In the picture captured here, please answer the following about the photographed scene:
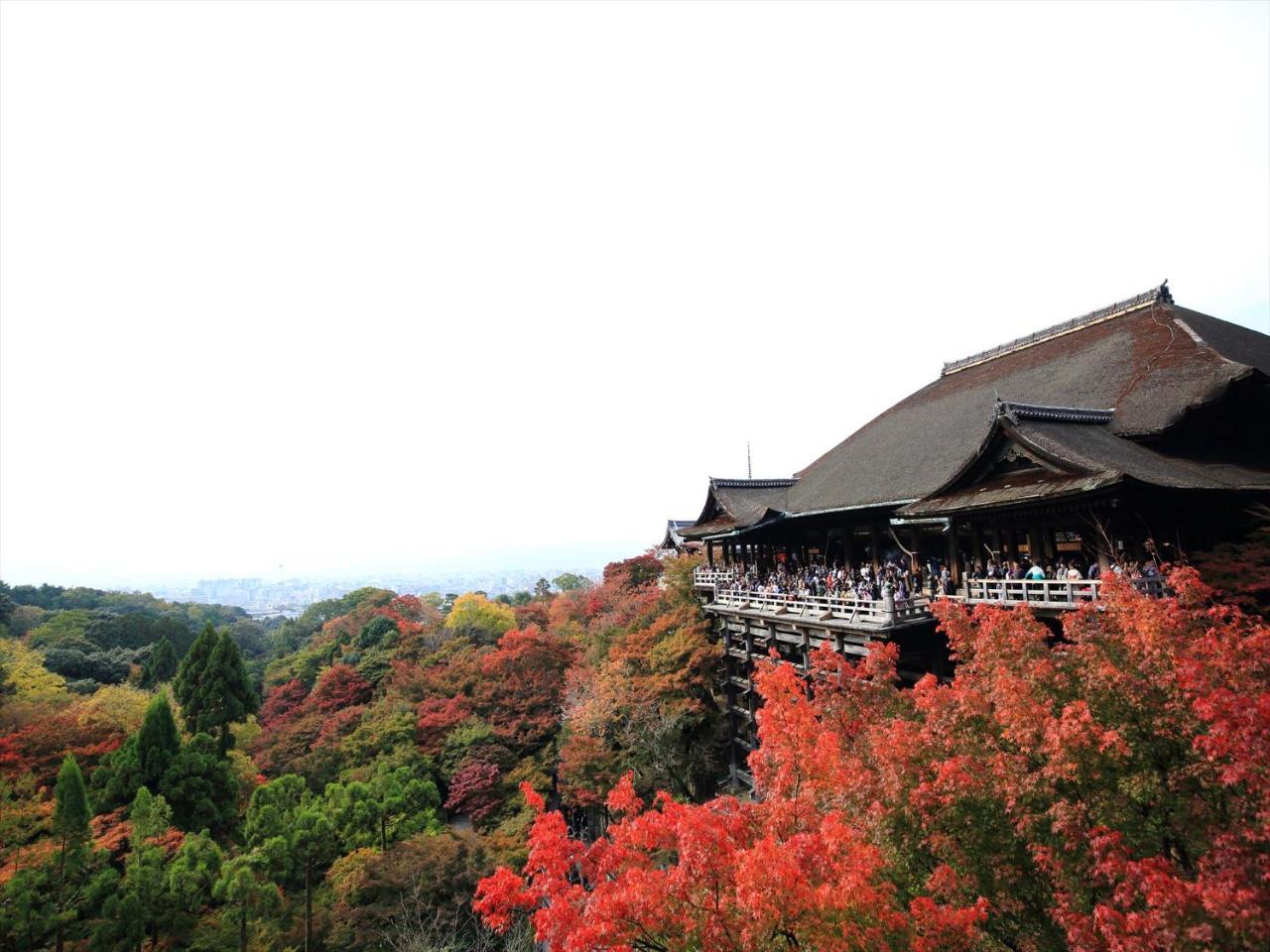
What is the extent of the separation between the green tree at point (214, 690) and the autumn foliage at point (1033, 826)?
29.8 metres

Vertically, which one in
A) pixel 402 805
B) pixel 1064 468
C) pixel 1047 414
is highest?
pixel 1047 414

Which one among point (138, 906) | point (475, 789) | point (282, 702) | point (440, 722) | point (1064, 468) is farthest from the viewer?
point (282, 702)

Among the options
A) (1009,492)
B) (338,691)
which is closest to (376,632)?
(338,691)

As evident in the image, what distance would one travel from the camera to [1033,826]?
23.7ft

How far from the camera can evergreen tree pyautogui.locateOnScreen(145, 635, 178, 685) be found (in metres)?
43.9

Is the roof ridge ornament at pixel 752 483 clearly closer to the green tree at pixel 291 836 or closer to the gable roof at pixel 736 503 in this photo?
the gable roof at pixel 736 503

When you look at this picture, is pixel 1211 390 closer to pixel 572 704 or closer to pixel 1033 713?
pixel 1033 713

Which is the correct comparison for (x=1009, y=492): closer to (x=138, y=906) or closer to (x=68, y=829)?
(x=138, y=906)

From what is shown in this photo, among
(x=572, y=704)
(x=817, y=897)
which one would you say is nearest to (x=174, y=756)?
(x=572, y=704)

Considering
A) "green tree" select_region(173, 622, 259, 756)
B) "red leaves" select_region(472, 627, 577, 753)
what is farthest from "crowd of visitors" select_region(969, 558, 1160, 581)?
"green tree" select_region(173, 622, 259, 756)

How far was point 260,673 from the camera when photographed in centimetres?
5656

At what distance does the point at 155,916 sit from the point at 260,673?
4617cm

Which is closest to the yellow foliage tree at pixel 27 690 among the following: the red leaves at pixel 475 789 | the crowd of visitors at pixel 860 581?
the red leaves at pixel 475 789

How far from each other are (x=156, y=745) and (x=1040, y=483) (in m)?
30.0
